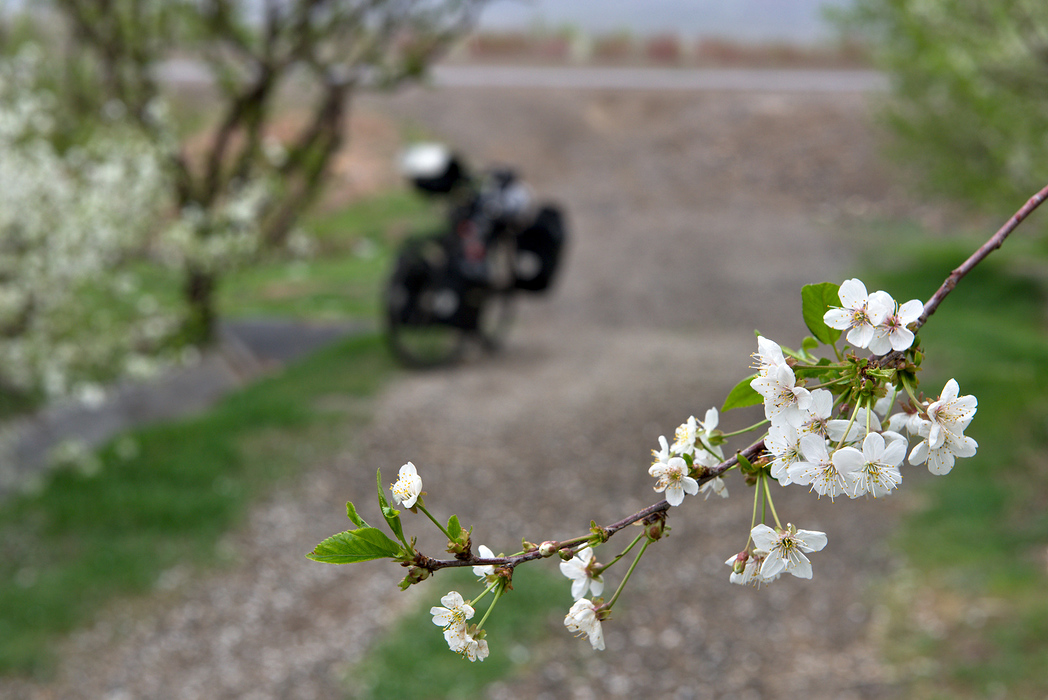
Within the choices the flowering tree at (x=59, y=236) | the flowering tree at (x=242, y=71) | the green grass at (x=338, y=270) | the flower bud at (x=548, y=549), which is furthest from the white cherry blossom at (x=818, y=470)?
the green grass at (x=338, y=270)

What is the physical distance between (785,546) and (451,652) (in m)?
3.70

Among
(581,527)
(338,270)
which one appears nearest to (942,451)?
(581,527)

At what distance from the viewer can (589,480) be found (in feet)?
20.5

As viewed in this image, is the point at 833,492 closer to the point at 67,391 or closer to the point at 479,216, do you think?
the point at 67,391

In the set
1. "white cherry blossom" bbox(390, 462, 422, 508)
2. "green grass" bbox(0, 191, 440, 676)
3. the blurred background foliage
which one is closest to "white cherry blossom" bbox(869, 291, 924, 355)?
"white cherry blossom" bbox(390, 462, 422, 508)

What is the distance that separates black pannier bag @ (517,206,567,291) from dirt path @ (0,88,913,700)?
782 millimetres

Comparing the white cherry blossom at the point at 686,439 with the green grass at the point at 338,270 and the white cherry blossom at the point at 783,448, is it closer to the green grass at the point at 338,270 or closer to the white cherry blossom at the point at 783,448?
the white cherry blossom at the point at 783,448

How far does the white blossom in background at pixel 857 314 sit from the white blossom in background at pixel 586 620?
1.41ft

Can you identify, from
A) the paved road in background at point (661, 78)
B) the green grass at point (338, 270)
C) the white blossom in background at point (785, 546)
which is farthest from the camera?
the paved road in background at point (661, 78)

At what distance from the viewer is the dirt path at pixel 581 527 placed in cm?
441

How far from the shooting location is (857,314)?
3.43 feet

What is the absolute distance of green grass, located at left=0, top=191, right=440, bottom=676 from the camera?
15.8 ft

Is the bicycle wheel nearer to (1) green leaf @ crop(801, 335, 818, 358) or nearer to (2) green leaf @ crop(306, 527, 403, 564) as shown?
(1) green leaf @ crop(801, 335, 818, 358)

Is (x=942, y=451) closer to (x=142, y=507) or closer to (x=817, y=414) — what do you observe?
(x=817, y=414)
